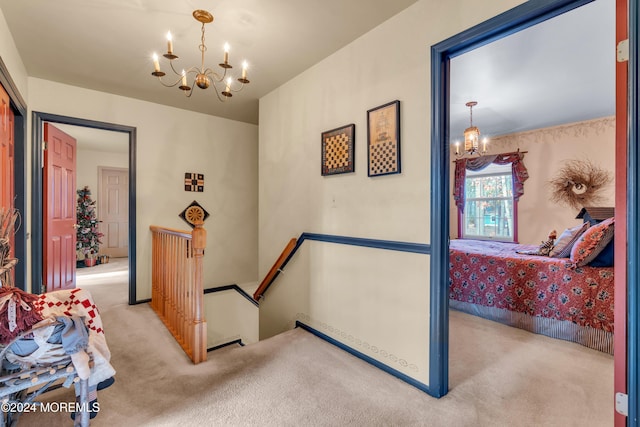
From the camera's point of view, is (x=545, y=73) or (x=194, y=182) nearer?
(x=545, y=73)

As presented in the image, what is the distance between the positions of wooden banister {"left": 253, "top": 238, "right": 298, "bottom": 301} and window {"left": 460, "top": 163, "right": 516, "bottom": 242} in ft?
14.4

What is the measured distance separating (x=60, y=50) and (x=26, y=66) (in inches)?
24.6

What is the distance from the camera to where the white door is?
21.9 ft

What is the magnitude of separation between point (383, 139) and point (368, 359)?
168 cm

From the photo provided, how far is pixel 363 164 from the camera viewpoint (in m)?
2.43

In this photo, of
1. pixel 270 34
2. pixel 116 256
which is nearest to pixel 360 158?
pixel 270 34

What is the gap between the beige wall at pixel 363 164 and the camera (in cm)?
197

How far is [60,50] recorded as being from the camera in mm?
2580

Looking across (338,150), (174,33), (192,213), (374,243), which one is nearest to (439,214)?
(374,243)

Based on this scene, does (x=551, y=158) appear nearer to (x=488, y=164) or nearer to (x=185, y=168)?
(x=488, y=164)

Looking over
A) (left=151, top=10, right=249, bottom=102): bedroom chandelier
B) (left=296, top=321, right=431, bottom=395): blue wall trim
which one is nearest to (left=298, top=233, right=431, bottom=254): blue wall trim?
(left=296, top=321, right=431, bottom=395): blue wall trim

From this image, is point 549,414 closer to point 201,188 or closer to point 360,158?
point 360,158

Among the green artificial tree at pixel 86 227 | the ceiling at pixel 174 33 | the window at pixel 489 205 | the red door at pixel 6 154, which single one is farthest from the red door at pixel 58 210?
the window at pixel 489 205

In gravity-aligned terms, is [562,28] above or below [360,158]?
above
